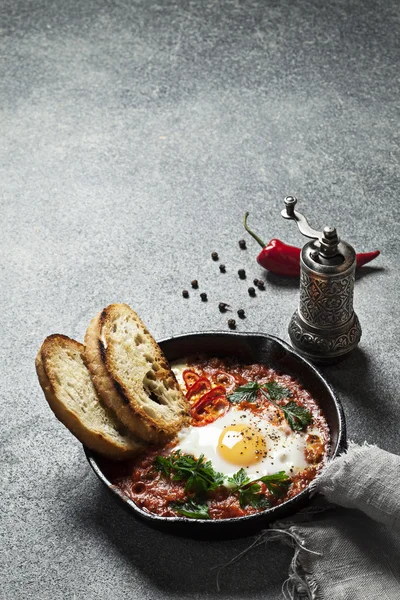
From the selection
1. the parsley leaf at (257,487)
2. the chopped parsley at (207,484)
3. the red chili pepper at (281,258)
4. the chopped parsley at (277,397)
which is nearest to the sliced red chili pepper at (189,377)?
the chopped parsley at (277,397)

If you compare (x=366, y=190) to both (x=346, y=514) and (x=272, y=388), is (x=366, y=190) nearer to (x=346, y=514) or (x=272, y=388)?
(x=272, y=388)

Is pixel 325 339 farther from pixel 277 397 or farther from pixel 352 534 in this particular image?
pixel 352 534

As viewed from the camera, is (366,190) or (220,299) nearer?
(220,299)

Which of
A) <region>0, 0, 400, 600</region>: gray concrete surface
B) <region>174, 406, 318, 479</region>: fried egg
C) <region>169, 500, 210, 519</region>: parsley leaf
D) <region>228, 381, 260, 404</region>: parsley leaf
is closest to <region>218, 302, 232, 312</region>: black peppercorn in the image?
<region>0, 0, 400, 600</region>: gray concrete surface

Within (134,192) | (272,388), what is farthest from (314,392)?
(134,192)

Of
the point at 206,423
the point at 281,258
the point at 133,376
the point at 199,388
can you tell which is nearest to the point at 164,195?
the point at 281,258

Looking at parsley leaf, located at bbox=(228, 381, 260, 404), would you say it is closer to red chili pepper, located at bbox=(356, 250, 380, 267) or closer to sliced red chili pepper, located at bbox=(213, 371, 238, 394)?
sliced red chili pepper, located at bbox=(213, 371, 238, 394)

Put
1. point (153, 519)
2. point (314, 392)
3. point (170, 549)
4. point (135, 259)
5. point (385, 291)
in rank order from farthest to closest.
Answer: point (135, 259) → point (385, 291) → point (314, 392) → point (170, 549) → point (153, 519)
